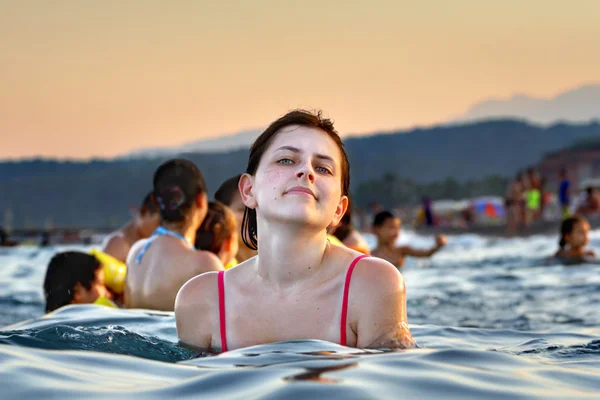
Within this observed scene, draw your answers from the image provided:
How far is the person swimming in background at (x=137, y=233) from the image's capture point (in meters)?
8.91

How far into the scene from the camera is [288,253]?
11.3 feet

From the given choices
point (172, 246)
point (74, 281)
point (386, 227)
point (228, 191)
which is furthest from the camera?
point (386, 227)

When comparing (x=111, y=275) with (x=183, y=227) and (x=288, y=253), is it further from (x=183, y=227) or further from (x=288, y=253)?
(x=288, y=253)

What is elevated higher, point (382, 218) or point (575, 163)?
point (575, 163)

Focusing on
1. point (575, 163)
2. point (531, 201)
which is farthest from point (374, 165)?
point (531, 201)

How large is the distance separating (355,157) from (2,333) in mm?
181387

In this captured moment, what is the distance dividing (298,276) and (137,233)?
5.97m

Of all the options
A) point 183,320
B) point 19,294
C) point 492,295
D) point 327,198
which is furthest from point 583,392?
point 19,294

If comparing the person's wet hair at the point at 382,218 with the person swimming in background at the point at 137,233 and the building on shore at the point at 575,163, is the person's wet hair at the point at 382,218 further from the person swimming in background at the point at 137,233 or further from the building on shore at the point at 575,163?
the building on shore at the point at 575,163

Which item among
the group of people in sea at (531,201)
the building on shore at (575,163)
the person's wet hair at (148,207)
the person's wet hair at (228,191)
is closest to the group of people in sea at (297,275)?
the person's wet hair at (228,191)

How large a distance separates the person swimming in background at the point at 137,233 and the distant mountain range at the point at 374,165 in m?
166

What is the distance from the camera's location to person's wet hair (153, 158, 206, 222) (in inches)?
235

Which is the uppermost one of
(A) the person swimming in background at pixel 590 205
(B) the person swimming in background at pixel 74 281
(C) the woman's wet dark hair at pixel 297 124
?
(C) the woman's wet dark hair at pixel 297 124

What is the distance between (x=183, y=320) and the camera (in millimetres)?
3645
